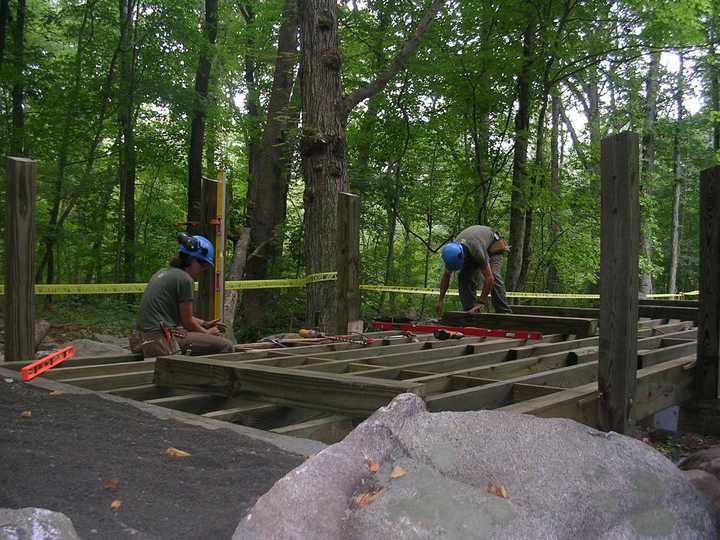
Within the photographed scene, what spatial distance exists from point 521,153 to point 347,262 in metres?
7.12

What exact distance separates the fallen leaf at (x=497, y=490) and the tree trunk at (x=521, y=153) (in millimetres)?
10781

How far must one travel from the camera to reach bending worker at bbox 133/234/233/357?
521 centimetres

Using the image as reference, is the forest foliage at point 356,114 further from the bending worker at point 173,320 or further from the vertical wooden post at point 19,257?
the vertical wooden post at point 19,257

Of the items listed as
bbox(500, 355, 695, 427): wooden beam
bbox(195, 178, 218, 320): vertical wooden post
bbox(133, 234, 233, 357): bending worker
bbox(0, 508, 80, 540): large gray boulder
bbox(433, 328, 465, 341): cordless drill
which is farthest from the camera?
bbox(195, 178, 218, 320): vertical wooden post

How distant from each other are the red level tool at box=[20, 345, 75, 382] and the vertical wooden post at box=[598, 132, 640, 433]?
3508 millimetres

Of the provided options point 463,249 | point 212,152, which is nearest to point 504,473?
point 463,249

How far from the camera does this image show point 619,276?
10.0ft

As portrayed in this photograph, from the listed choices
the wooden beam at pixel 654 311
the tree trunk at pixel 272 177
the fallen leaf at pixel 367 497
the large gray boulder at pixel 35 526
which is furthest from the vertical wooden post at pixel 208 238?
the tree trunk at pixel 272 177

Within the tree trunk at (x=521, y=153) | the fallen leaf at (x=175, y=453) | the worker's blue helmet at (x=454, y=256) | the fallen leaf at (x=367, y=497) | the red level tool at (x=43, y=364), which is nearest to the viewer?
the fallen leaf at (x=367, y=497)

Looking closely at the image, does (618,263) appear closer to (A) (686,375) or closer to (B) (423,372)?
(B) (423,372)

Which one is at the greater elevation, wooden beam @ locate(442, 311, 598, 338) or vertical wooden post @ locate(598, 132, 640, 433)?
vertical wooden post @ locate(598, 132, 640, 433)

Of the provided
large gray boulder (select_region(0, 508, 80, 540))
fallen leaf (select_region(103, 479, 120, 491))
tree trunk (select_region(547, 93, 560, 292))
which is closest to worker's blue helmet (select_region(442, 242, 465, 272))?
fallen leaf (select_region(103, 479, 120, 491))

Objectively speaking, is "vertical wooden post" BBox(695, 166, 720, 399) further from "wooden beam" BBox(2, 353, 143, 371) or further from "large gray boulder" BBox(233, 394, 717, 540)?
"wooden beam" BBox(2, 353, 143, 371)

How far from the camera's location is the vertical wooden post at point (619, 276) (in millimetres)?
3008
